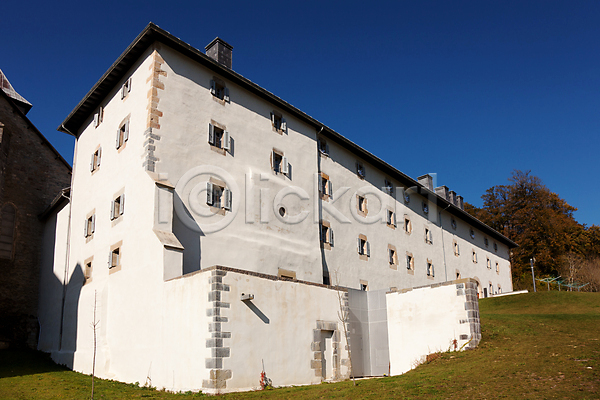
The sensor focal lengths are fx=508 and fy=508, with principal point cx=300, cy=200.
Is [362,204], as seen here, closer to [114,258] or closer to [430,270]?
[430,270]

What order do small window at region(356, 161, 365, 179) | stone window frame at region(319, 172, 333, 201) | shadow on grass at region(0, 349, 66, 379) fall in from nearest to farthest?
shadow on grass at region(0, 349, 66, 379) < stone window frame at region(319, 172, 333, 201) < small window at region(356, 161, 365, 179)

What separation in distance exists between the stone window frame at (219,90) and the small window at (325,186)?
278 inches

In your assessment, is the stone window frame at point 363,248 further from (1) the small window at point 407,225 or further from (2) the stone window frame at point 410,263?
(1) the small window at point 407,225

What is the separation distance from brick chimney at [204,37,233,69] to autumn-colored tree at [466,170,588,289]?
142 ft

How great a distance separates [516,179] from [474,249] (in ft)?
60.9

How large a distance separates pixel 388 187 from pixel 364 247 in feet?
19.0

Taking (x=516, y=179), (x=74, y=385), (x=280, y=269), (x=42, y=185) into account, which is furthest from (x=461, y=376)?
(x=516, y=179)

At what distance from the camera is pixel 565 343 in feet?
54.2

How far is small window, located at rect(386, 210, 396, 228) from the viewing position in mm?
32044

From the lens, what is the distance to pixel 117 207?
2017 cm

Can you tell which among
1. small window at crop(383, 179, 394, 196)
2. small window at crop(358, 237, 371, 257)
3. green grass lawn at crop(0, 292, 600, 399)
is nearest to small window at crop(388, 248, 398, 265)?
small window at crop(358, 237, 371, 257)

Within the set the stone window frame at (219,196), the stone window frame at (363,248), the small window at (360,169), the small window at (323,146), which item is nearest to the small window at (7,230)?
the stone window frame at (219,196)

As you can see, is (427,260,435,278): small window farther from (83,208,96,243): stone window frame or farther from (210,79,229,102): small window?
(83,208,96,243): stone window frame

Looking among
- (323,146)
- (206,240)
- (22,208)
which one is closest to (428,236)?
(323,146)
